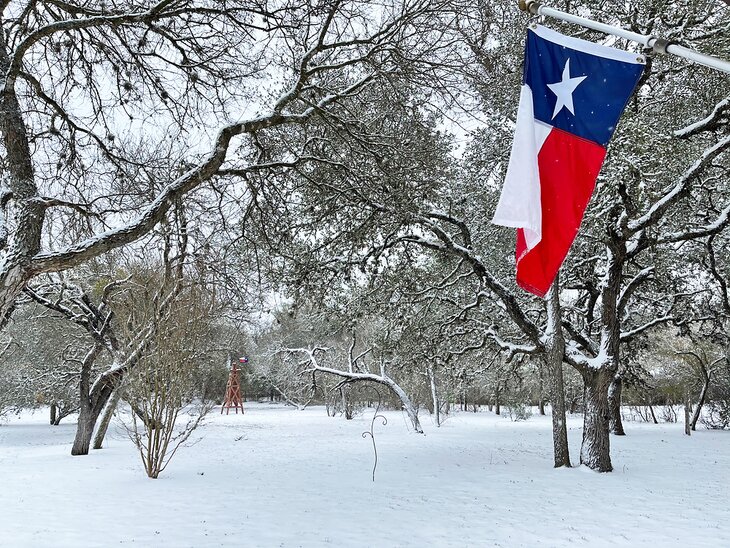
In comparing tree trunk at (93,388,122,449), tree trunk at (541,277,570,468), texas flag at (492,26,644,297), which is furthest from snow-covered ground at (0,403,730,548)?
texas flag at (492,26,644,297)

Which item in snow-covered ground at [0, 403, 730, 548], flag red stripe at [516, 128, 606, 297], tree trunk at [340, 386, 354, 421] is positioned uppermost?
flag red stripe at [516, 128, 606, 297]

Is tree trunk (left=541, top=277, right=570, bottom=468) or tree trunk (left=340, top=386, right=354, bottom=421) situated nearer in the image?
tree trunk (left=541, top=277, right=570, bottom=468)

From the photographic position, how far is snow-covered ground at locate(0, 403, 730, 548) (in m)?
6.29

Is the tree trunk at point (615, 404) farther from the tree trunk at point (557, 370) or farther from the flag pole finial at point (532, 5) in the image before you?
the flag pole finial at point (532, 5)

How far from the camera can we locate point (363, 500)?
8.29 meters

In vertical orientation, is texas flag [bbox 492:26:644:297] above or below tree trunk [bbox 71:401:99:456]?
above

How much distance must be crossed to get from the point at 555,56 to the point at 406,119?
11.8 feet

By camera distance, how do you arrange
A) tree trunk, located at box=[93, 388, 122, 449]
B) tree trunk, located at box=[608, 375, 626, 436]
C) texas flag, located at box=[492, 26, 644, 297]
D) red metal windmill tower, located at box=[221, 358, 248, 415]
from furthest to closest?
red metal windmill tower, located at box=[221, 358, 248, 415], tree trunk, located at box=[608, 375, 626, 436], tree trunk, located at box=[93, 388, 122, 449], texas flag, located at box=[492, 26, 644, 297]

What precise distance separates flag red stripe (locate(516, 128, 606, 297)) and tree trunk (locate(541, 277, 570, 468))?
24.2 ft

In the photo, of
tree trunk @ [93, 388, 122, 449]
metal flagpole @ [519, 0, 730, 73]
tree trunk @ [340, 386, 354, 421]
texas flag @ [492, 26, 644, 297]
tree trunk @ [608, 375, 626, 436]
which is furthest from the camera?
tree trunk @ [340, 386, 354, 421]

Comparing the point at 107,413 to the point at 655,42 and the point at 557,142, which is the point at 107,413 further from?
the point at 655,42

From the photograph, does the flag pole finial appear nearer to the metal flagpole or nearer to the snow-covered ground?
the metal flagpole

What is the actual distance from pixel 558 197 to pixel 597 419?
837cm

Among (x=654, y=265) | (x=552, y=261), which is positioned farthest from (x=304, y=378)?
(x=552, y=261)
